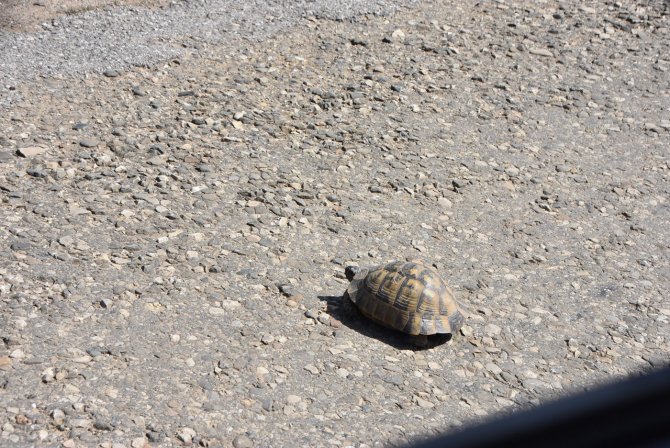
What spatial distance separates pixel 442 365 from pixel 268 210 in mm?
1934

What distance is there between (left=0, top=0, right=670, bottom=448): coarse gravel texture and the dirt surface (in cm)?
63

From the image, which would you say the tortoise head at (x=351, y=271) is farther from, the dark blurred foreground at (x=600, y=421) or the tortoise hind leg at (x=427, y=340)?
the dark blurred foreground at (x=600, y=421)

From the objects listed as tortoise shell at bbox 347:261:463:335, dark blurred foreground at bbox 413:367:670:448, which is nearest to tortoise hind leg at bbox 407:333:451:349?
tortoise shell at bbox 347:261:463:335

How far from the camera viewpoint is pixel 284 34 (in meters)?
8.42

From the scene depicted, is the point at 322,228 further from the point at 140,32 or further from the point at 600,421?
the point at 600,421

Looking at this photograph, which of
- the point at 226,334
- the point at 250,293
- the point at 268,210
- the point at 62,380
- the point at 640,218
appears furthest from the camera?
the point at 640,218

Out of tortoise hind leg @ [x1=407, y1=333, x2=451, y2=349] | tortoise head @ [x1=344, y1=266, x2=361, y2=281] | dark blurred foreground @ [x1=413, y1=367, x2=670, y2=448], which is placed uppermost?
dark blurred foreground @ [x1=413, y1=367, x2=670, y2=448]

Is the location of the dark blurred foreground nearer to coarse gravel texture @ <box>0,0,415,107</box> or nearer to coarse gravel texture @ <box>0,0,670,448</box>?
coarse gravel texture @ <box>0,0,670,448</box>

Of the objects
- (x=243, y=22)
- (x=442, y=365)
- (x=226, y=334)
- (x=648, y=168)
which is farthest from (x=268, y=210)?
(x=648, y=168)

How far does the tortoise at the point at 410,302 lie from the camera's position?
5.00 m

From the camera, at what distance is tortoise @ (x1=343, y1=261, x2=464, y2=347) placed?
5000 millimetres

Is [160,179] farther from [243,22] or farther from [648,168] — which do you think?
[648,168]

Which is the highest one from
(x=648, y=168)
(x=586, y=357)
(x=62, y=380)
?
(x=648, y=168)

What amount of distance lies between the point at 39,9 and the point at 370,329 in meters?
5.12
